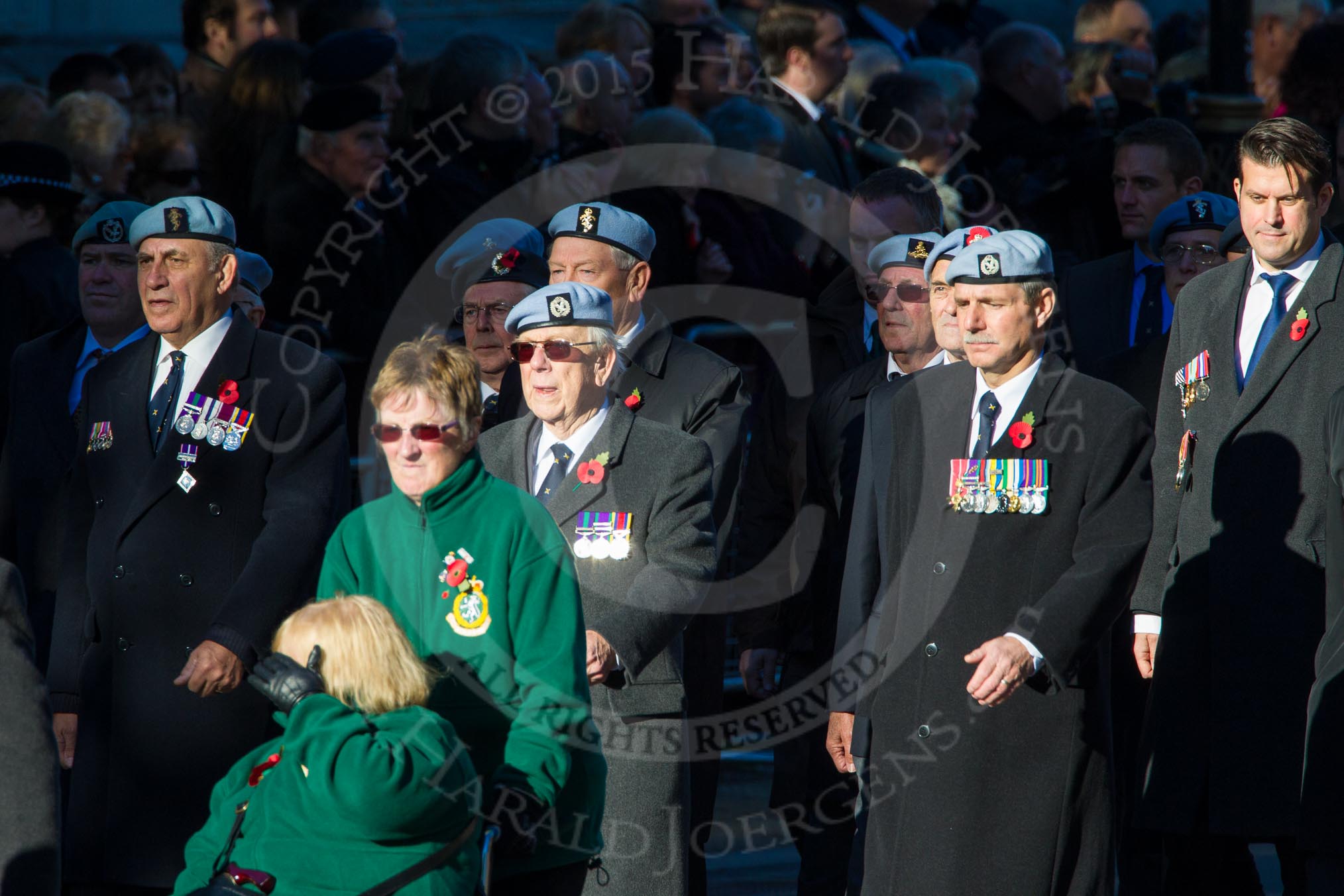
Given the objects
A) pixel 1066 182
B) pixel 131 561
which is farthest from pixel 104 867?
pixel 1066 182

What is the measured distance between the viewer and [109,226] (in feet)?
22.1

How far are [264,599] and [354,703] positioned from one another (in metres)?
1.66

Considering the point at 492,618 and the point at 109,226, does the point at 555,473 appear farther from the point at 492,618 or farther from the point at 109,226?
the point at 109,226

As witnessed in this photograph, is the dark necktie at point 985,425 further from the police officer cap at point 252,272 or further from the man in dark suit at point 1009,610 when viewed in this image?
the police officer cap at point 252,272

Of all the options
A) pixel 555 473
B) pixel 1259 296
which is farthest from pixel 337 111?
pixel 1259 296

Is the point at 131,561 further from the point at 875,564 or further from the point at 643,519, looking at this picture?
the point at 875,564

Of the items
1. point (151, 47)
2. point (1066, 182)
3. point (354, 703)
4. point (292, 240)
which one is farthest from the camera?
point (151, 47)

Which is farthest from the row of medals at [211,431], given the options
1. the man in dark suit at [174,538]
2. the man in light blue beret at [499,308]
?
the man in light blue beret at [499,308]

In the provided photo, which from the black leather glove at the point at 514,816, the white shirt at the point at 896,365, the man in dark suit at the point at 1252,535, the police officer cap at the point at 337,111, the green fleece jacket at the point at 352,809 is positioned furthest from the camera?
the police officer cap at the point at 337,111

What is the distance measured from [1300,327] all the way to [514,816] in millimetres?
2788

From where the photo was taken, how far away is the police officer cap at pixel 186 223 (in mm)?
5828

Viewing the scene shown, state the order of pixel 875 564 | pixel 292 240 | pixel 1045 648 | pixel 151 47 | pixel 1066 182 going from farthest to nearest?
1. pixel 151 47
2. pixel 1066 182
3. pixel 292 240
4. pixel 875 564
5. pixel 1045 648

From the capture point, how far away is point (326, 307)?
26.5 ft

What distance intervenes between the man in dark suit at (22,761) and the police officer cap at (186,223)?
Answer: 2353mm
